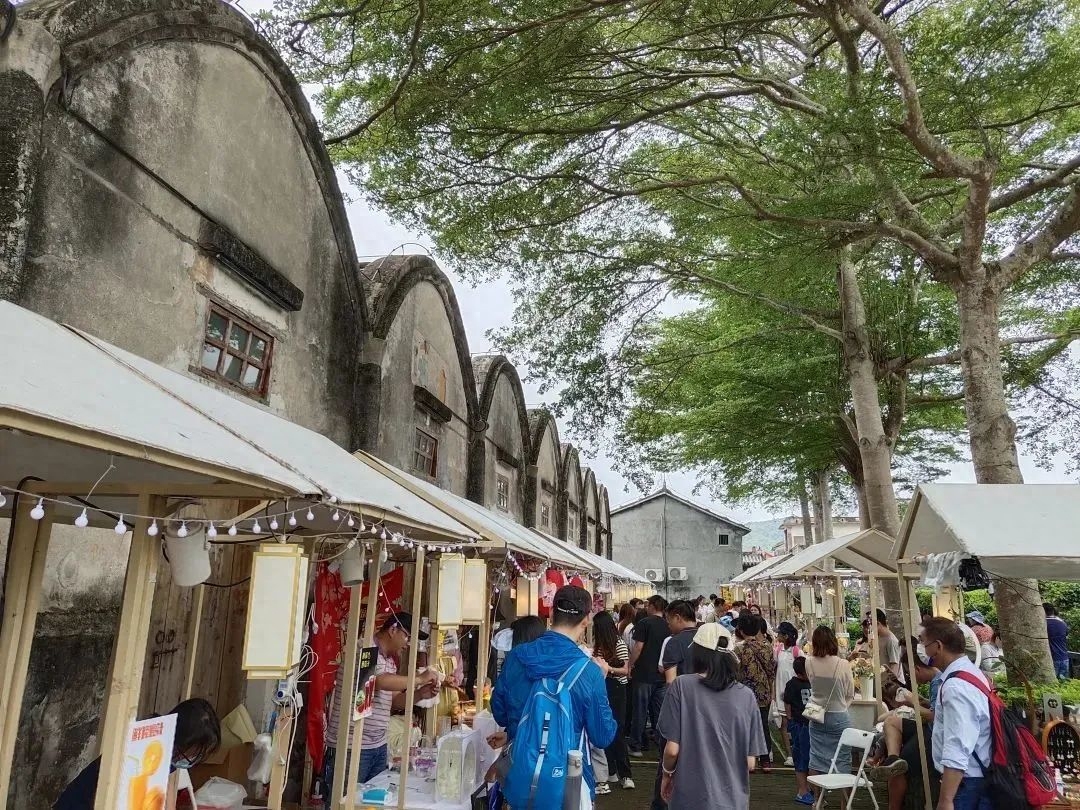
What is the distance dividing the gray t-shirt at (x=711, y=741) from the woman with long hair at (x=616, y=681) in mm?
3701

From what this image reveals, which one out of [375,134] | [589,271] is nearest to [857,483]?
[589,271]

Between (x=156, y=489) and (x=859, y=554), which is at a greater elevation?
(x=859, y=554)

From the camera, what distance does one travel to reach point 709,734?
4.32 m

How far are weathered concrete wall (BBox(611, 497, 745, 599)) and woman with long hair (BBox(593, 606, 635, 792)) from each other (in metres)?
34.5

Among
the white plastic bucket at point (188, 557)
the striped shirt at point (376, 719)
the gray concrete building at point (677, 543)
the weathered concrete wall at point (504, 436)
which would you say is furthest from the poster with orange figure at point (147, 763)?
the gray concrete building at point (677, 543)

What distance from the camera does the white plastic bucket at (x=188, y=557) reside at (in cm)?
329

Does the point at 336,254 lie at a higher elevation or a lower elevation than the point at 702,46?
lower

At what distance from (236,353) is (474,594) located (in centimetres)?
304

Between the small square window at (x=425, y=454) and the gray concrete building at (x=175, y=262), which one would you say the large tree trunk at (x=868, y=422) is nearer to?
the small square window at (x=425, y=454)

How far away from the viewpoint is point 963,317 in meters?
8.94

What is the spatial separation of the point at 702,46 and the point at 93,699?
10480mm

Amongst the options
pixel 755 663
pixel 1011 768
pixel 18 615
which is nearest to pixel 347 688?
pixel 18 615

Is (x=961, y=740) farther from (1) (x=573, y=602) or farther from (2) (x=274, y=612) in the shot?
(2) (x=274, y=612)

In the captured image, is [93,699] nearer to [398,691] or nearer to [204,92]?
[398,691]
